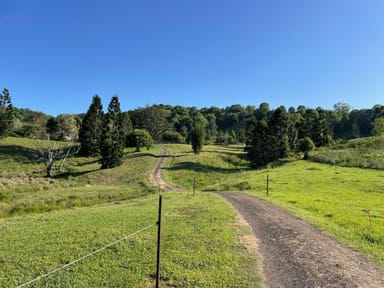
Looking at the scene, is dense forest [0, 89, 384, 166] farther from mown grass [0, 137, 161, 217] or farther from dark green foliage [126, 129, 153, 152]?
mown grass [0, 137, 161, 217]

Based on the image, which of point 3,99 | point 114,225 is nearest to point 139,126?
point 3,99

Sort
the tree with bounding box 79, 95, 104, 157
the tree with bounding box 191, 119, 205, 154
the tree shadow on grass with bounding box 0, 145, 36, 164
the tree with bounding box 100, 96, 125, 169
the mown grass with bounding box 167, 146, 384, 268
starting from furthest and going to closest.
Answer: the tree with bounding box 191, 119, 205, 154 → the tree with bounding box 79, 95, 104, 157 → the tree shadow on grass with bounding box 0, 145, 36, 164 → the tree with bounding box 100, 96, 125, 169 → the mown grass with bounding box 167, 146, 384, 268

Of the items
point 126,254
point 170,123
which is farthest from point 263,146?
point 170,123

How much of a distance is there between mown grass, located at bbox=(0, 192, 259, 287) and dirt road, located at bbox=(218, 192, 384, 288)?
69cm

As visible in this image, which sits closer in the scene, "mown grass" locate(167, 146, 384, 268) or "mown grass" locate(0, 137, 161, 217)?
"mown grass" locate(167, 146, 384, 268)

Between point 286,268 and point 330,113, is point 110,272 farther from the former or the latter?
point 330,113

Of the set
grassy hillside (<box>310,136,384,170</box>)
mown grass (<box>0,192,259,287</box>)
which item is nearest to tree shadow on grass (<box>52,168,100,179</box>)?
mown grass (<box>0,192,259,287</box>)

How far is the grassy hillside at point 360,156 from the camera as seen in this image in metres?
37.8

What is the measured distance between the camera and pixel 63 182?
35312 mm

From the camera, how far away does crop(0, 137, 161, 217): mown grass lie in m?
20.5

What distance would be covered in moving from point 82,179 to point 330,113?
131 metres

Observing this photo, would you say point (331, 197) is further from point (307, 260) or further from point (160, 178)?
point (160, 178)

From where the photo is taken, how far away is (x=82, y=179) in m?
39.1

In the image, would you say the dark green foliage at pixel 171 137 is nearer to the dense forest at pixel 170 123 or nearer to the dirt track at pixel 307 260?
the dense forest at pixel 170 123
